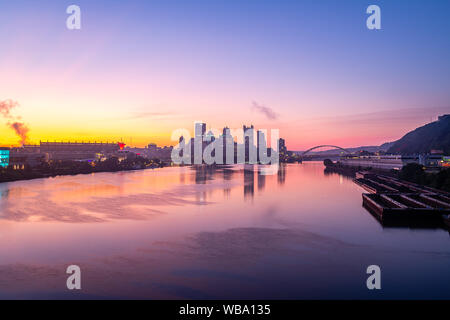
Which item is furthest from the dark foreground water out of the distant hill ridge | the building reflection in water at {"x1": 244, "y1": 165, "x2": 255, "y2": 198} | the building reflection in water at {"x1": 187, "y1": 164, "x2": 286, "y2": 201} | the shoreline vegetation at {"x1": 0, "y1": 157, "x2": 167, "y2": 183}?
the distant hill ridge

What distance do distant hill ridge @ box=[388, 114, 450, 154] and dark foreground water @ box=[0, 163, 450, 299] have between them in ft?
427

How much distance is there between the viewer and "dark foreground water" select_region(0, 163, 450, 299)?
9250mm

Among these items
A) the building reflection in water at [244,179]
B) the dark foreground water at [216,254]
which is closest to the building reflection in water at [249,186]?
the building reflection in water at [244,179]

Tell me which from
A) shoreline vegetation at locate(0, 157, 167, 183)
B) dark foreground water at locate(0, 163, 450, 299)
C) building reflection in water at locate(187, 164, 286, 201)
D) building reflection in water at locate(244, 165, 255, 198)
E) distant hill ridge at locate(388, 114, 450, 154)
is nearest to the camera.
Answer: dark foreground water at locate(0, 163, 450, 299)

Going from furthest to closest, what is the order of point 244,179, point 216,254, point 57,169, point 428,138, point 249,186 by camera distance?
point 428,138 < point 57,169 < point 244,179 < point 249,186 < point 216,254

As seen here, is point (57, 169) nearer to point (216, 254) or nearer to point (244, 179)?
point (244, 179)

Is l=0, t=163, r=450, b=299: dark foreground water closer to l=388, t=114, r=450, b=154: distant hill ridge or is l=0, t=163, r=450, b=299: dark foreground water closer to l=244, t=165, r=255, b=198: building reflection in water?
l=244, t=165, r=255, b=198: building reflection in water

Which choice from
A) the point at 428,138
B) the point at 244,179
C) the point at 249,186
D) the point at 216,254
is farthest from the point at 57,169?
the point at 428,138

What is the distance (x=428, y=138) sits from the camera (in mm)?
152375

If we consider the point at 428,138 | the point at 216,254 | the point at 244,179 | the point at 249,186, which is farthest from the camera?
the point at 428,138

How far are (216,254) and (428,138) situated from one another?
167 metres
